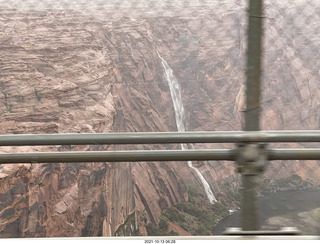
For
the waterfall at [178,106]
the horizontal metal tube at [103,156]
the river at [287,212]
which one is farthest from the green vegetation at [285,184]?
the horizontal metal tube at [103,156]

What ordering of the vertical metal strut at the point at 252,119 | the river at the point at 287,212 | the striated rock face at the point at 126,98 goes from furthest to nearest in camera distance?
the striated rock face at the point at 126,98
the river at the point at 287,212
the vertical metal strut at the point at 252,119

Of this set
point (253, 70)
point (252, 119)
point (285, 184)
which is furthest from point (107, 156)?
point (285, 184)

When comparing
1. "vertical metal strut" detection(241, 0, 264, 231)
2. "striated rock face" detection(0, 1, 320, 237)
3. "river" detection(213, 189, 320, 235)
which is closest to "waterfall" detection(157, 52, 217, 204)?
"striated rock face" detection(0, 1, 320, 237)

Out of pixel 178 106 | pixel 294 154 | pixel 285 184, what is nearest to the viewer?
pixel 294 154

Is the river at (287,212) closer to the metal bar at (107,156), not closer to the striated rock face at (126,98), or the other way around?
the striated rock face at (126,98)

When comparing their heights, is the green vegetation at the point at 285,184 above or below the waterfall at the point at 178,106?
below

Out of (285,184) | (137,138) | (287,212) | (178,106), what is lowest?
(287,212)

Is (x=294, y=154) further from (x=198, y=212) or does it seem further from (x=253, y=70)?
(x=198, y=212)

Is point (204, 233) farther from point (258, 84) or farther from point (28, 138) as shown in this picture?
point (28, 138)
